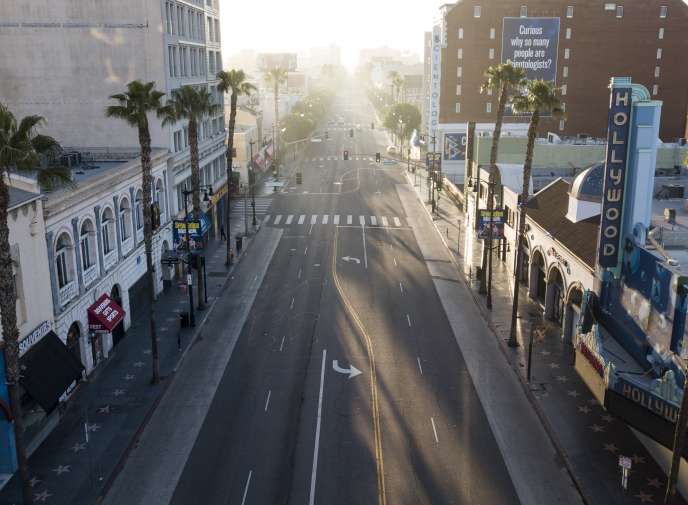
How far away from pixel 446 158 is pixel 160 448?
8577 cm

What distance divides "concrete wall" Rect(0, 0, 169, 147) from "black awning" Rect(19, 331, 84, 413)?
25.7 meters

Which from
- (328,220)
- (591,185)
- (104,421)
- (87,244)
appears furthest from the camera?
(328,220)

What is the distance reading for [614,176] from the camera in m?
30.1

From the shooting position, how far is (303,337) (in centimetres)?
4091

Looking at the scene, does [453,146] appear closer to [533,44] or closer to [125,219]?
[533,44]

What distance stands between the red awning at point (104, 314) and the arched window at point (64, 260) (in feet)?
8.80

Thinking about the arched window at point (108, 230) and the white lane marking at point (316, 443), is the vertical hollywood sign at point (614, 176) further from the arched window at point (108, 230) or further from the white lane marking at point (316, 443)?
the arched window at point (108, 230)

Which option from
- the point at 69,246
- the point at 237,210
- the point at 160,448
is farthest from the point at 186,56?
the point at 160,448

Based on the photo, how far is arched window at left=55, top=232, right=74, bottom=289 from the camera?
107ft

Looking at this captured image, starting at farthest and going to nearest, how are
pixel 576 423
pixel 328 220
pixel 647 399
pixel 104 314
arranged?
pixel 328 220
pixel 104 314
pixel 576 423
pixel 647 399

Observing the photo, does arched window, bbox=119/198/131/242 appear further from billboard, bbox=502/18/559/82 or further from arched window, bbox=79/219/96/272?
billboard, bbox=502/18/559/82

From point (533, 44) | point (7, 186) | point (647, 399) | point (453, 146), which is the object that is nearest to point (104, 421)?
point (7, 186)

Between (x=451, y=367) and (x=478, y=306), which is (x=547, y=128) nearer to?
(x=478, y=306)

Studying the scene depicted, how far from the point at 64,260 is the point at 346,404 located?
15584mm
